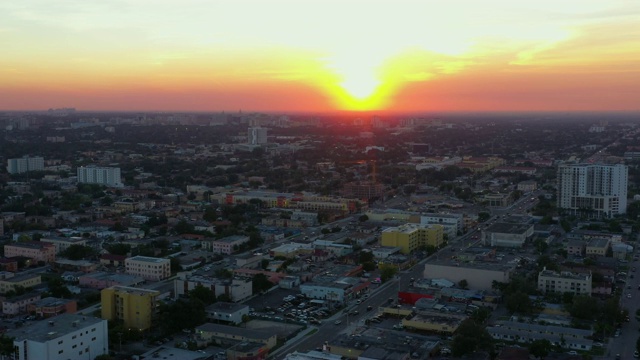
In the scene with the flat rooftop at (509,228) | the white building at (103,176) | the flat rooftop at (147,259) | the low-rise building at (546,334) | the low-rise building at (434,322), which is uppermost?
the white building at (103,176)

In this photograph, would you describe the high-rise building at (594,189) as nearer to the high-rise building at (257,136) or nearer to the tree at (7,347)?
the tree at (7,347)

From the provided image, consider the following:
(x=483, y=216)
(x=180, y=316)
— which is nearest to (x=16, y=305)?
(x=180, y=316)

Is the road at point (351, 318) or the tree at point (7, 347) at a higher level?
the tree at point (7, 347)

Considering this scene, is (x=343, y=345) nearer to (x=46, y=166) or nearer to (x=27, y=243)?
(x=27, y=243)

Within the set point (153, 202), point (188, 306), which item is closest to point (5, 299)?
point (188, 306)

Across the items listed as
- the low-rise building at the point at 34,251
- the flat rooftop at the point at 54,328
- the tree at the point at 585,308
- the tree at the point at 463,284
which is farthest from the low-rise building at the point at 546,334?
the low-rise building at the point at 34,251

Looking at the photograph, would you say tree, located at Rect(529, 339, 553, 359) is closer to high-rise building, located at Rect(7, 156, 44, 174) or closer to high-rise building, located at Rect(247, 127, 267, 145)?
high-rise building, located at Rect(7, 156, 44, 174)
